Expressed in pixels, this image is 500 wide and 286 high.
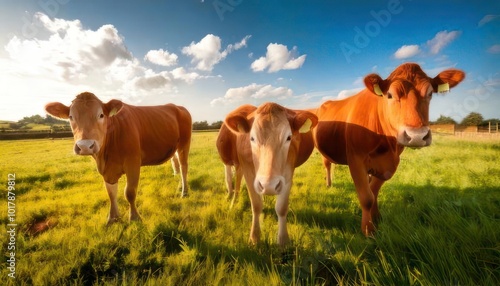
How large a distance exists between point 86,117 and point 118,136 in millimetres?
866

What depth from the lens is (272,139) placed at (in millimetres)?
2504

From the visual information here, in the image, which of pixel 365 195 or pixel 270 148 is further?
pixel 365 195

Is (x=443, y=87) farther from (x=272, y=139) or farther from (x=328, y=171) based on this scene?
(x=328, y=171)

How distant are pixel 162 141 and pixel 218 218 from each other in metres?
2.37

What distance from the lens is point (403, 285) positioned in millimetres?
1557

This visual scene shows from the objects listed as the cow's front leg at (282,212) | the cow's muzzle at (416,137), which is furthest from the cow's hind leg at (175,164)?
the cow's muzzle at (416,137)

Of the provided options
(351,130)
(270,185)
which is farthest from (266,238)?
(351,130)

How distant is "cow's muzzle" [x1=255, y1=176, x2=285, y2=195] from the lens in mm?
2264

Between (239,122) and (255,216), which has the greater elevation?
(239,122)

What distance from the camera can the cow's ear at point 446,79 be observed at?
2.76 m

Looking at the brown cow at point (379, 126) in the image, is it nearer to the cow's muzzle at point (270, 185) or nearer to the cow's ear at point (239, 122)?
the cow's muzzle at point (270, 185)

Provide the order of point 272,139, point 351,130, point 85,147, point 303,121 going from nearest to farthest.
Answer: point 272,139
point 303,121
point 85,147
point 351,130

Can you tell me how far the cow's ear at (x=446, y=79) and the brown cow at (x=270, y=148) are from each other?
60.3 inches

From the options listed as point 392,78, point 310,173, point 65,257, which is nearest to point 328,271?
point 392,78
